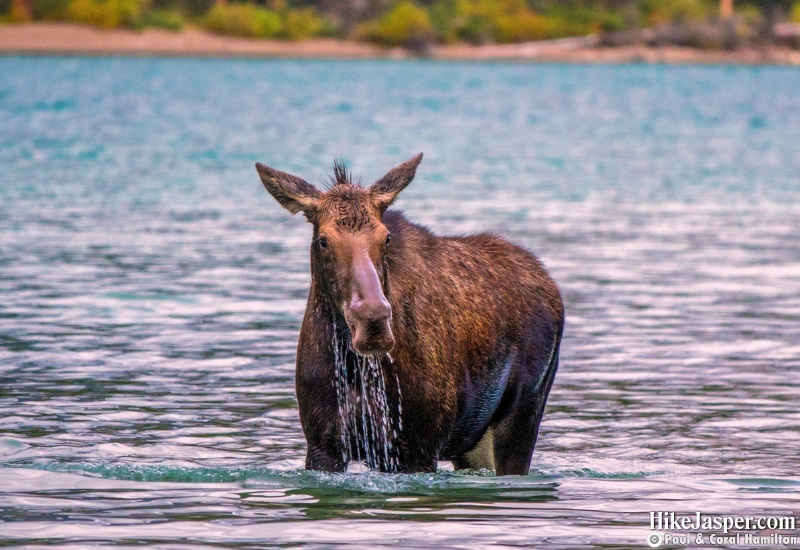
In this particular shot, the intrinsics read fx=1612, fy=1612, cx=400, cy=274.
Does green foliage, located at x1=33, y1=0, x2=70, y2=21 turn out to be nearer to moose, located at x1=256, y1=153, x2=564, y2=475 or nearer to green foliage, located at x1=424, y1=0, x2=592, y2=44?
green foliage, located at x1=424, y1=0, x2=592, y2=44

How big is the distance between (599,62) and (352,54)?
2031 centimetres

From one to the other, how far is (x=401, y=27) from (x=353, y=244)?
118 metres

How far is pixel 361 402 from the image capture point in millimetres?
8711

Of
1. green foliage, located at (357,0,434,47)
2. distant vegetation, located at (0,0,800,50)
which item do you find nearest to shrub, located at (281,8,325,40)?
distant vegetation, located at (0,0,800,50)

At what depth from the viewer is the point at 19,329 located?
14359mm

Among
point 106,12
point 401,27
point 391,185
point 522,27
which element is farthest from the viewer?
point 522,27

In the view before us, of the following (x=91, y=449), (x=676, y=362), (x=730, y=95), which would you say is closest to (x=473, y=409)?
(x=91, y=449)

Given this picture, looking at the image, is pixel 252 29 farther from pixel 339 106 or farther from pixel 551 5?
pixel 339 106

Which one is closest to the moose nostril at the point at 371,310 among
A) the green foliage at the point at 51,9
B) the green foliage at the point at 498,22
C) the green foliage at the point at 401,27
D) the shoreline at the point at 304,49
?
the green foliage at the point at 51,9

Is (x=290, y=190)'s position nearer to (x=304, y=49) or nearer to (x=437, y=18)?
(x=304, y=49)

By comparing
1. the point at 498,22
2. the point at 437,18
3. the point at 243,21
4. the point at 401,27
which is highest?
the point at 437,18

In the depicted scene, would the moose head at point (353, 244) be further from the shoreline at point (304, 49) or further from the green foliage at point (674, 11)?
the green foliage at point (674, 11)

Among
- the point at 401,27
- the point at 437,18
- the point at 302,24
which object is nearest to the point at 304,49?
the point at 302,24

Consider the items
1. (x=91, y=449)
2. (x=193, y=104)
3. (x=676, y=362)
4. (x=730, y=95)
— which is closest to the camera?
(x=91, y=449)
